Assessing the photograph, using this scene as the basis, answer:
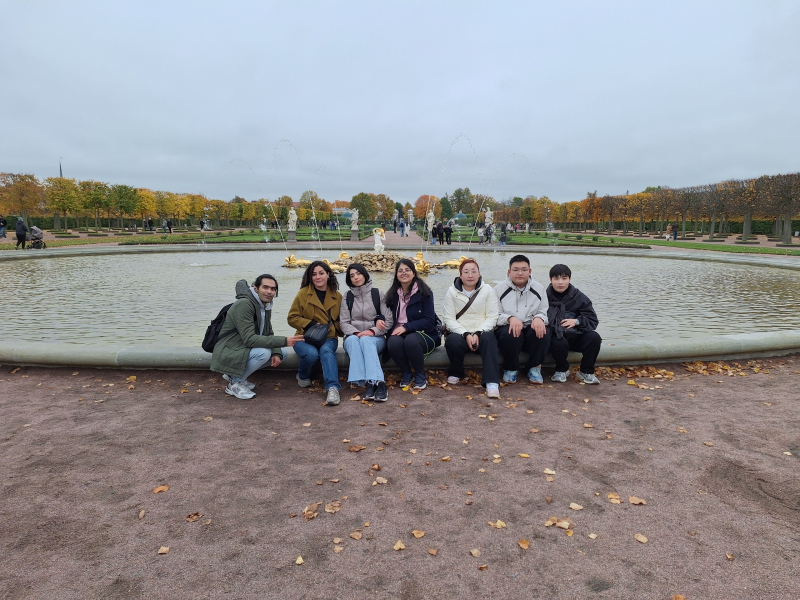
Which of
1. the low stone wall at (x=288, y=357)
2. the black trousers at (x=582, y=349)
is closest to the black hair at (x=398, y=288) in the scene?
the low stone wall at (x=288, y=357)

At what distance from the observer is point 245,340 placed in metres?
5.27

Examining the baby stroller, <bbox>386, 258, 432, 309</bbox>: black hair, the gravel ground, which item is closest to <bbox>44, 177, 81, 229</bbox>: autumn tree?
the baby stroller

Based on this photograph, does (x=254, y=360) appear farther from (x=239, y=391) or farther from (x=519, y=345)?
(x=519, y=345)

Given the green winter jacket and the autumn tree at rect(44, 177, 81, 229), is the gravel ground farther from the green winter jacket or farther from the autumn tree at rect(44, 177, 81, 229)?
the autumn tree at rect(44, 177, 81, 229)

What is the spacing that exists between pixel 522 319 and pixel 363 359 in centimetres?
201

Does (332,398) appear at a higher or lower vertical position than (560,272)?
lower

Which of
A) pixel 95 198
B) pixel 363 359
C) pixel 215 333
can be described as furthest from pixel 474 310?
pixel 95 198

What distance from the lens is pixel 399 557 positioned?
2.82 meters

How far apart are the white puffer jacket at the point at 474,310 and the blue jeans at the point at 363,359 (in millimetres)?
1025

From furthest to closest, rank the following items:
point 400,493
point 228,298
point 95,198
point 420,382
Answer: point 95,198, point 228,298, point 420,382, point 400,493

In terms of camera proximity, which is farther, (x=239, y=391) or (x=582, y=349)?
(x=582, y=349)

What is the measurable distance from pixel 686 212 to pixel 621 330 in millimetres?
53143

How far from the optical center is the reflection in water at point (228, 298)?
812 centimetres

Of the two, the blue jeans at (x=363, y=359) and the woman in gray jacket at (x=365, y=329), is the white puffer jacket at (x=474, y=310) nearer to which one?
the woman in gray jacket at (x=365, y=329)
